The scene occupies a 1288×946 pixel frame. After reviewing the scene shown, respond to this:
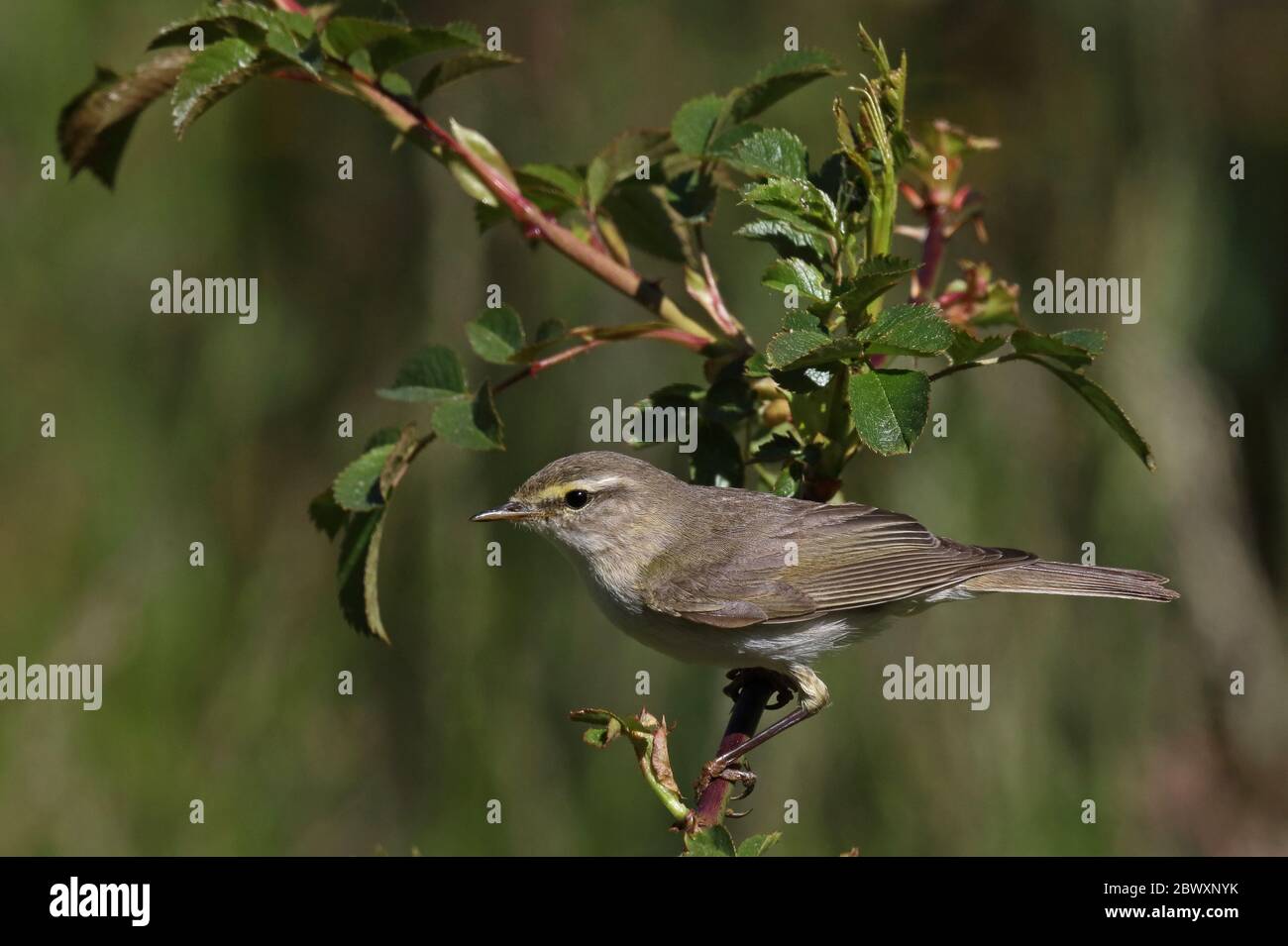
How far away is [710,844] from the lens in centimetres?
192

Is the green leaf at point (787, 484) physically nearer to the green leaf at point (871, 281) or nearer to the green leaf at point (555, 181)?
the green leaf at point (871, 281)

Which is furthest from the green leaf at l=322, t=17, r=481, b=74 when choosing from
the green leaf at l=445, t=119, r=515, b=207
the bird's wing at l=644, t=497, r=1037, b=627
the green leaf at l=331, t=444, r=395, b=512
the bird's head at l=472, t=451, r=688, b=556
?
the bird's wing at l=644, t=497, r=1037, b=627

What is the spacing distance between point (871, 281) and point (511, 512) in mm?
1433

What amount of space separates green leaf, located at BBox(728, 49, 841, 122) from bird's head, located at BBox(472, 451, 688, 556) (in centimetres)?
107

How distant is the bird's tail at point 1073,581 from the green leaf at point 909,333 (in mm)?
1292

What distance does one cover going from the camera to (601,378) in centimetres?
452

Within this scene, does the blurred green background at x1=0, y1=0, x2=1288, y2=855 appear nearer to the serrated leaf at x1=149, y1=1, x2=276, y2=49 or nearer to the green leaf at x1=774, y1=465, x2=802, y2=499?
the green leaf at x1=774, y1=465, x2=802, y2=499

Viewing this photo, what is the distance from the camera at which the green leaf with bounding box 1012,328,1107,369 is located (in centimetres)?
216

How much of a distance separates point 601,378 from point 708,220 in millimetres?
1914

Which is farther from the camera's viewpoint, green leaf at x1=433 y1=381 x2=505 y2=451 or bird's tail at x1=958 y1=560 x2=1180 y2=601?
bird's tail at x1=958 y1=560 x2=1180 y2=601

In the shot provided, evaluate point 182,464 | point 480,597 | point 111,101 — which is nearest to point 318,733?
point 480,597

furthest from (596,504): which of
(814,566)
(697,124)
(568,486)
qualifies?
(697,124)

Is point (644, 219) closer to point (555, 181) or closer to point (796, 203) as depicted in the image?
point (555, 181)

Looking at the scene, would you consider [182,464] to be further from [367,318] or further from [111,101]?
[111,101]
